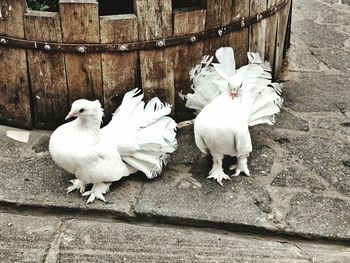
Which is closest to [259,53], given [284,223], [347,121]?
[347,121]

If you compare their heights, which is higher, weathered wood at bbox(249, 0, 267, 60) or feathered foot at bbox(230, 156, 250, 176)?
weathered wood at bbox(249, 0, 267, 60)

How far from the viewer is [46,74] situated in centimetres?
320

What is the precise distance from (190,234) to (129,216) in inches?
11.8

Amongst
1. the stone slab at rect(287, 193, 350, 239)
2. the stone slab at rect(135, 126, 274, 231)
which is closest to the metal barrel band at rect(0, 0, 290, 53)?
the stone slab at rect(135, 126, 274, 231)

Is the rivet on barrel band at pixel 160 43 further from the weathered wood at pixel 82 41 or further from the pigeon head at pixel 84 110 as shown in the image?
the pigeon head at pixel 84 110

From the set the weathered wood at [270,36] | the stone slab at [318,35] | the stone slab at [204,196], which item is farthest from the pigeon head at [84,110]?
the stone slab at [318,35]

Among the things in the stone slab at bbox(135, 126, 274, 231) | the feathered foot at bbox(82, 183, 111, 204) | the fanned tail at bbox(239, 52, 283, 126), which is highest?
the fanned tail at bbox(239, 52, 283, 126)

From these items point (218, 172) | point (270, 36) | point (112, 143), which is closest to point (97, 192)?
point (112, 143)

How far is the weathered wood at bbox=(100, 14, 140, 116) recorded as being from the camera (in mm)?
3031

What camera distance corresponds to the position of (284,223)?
272cm

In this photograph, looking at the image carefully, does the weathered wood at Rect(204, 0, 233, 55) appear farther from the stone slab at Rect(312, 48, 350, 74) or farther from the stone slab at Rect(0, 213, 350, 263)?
the stone slab at Rect(312, 48, 350, 74)

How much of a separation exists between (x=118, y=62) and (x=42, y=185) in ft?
2.50

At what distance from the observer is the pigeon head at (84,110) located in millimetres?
2631

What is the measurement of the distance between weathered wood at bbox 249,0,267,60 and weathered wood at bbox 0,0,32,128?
1.31 meters
